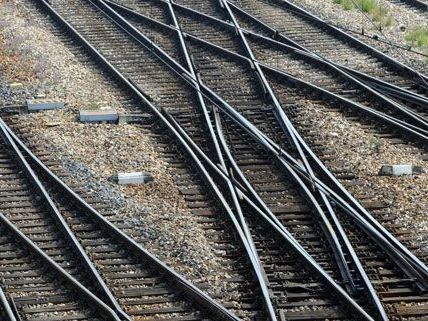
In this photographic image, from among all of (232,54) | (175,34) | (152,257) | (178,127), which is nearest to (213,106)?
(178,127)

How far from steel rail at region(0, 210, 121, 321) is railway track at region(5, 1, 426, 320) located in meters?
1.85

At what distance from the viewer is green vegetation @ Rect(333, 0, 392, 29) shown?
2177 centimetres

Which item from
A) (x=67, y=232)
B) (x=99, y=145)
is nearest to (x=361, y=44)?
(x=99, y=145)

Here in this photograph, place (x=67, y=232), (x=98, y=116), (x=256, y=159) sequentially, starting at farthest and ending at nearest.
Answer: (x=98, y=116) < (x=256, y=159) < (x=67, y=232)

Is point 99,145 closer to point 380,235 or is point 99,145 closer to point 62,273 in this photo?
point 62,273

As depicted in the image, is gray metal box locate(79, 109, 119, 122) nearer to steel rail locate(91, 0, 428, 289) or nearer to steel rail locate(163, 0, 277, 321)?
steel rail locate(163, 0, 277, 321)

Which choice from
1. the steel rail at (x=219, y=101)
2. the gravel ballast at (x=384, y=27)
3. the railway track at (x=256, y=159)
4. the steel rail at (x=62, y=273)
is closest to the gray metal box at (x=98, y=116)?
the railway track at (x=256, y=159)

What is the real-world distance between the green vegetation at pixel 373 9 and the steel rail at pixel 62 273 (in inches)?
424

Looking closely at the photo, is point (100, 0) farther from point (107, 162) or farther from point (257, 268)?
point (257, 268)

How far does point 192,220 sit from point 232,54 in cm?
632

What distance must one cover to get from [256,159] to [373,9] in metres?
8.11

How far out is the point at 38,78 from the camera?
736 inches

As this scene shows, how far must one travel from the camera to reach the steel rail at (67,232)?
11.8 meters

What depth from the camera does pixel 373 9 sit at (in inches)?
884
